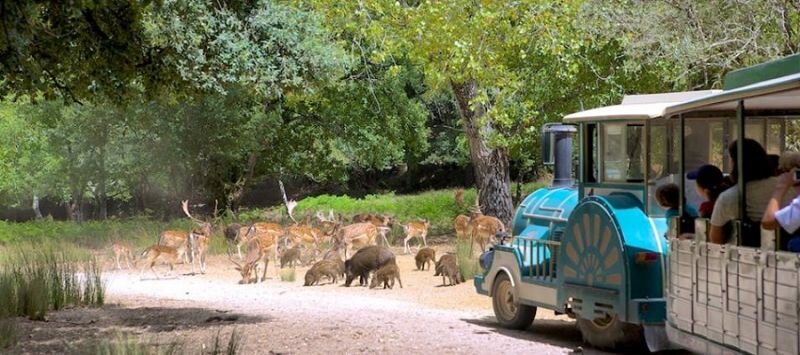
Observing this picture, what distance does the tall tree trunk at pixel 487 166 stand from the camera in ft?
81.6

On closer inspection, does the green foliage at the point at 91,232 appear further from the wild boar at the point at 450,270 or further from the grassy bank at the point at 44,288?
the wild boar at the point at 450,270

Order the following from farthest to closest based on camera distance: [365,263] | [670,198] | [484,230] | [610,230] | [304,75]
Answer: [484,230] < [365,263] < [304,75] < [610,230] < [670,198]

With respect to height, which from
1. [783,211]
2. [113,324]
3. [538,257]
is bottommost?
[113,324]

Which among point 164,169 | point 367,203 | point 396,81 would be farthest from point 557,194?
point 367,203

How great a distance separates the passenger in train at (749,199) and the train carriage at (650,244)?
9 cm

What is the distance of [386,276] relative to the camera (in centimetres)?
1764

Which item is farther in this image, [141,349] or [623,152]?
[623,152]

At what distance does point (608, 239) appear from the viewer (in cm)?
1044

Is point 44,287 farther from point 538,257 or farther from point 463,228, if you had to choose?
point 463,228

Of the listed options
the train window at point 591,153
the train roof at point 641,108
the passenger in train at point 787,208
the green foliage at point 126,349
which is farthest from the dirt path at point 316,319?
the passenger in train at point 787,208

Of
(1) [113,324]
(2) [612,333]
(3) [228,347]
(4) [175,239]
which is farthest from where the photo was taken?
(4) [175,239]

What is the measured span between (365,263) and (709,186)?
10.1 m

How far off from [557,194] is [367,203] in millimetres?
23624

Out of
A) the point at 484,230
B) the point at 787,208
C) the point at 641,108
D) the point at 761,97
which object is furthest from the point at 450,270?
the point at 787,208
